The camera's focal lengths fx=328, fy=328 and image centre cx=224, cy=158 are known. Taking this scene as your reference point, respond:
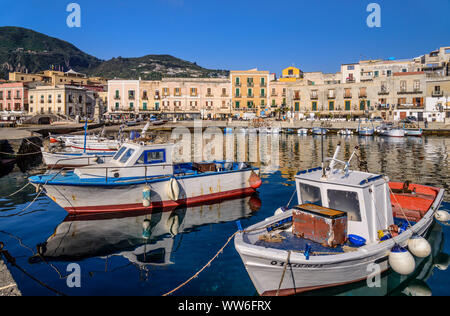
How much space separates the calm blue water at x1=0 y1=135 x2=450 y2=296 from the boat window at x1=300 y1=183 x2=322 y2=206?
2.18m

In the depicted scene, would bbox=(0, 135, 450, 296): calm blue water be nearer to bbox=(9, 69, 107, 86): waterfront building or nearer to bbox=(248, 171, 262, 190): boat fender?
bbox=(248, 171, 262, 190): boat fender

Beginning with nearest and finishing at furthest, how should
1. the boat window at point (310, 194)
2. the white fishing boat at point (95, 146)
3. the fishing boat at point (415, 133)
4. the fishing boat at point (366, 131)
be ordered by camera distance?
the boat window at point (310, 194) → the white fishing boat at point (95, 146) → the fishing boat at point (415, 133) → the fishing boat at point (366, 131)

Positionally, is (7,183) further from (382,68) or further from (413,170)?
(382,68)

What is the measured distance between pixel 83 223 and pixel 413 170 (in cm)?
2079

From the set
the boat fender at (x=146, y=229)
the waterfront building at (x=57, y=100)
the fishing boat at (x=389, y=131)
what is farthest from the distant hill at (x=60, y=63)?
the boat fender at (x=146, y=229)

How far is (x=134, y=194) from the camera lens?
13188mm

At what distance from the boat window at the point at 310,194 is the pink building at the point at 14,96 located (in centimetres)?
6863

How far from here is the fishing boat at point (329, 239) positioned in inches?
260

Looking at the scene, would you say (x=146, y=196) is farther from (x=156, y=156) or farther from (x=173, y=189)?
(x=156, y=156)

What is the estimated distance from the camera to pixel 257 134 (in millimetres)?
58125

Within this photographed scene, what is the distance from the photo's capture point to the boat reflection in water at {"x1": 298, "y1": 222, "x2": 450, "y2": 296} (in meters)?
7.23

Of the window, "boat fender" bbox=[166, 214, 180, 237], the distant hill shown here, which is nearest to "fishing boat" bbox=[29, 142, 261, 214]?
"boat fender" bbox=[166, 214, 180, 237]

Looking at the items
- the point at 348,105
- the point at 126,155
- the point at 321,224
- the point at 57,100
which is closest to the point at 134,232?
the point at 126,155

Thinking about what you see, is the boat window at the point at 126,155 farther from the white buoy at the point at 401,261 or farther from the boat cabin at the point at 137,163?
the white buoy at the point at 401,261
